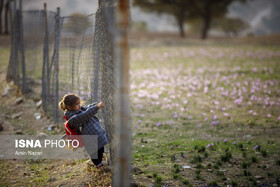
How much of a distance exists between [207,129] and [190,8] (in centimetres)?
3537

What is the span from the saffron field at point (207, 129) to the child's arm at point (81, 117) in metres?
1.05

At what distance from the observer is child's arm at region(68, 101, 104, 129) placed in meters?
3.59

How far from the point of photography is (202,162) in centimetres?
451

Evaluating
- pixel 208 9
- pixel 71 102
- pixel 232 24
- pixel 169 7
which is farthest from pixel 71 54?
pixel 232 24

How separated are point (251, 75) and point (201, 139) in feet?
23.5

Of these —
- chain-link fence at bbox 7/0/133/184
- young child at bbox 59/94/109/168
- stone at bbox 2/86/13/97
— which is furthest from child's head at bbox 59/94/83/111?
stone at bbox 2/86/13/97

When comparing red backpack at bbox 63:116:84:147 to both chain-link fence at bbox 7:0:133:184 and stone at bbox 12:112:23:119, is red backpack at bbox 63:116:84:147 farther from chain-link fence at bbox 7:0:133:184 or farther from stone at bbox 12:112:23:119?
stone at bbox 12:112:23:119

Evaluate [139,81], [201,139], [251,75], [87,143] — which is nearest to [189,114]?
[201,139]

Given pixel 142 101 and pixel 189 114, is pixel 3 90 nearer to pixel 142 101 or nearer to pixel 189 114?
pixel 142 101

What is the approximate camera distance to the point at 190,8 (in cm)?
3891

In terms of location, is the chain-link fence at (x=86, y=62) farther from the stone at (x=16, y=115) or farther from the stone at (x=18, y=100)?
the stone at (x=16, y=115)

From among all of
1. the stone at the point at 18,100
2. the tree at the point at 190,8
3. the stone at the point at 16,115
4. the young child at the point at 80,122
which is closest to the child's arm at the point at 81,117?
the young child at the point at 80,122

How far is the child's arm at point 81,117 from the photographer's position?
3.59 meters

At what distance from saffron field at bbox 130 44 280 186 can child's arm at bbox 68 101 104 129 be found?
105cm
